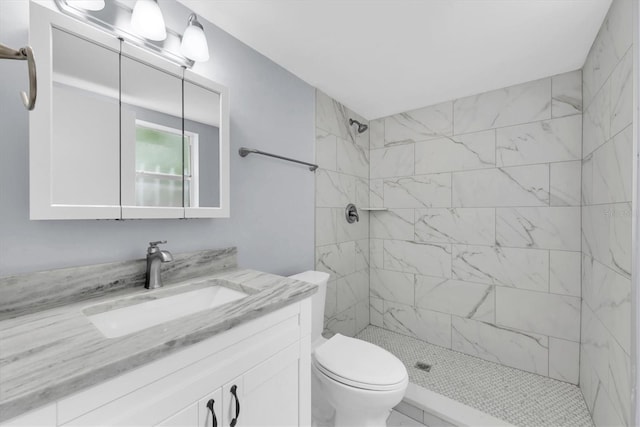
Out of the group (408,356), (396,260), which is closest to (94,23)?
(396,260)

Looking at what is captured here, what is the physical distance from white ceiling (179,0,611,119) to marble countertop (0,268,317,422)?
136 centimetres

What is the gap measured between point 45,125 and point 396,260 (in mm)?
2485

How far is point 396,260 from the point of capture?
2.62 m

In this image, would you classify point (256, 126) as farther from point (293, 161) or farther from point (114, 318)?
point (114, 318)

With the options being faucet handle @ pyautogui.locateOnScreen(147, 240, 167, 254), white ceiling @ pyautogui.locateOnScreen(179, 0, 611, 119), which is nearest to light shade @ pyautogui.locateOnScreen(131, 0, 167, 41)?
white ceiling @ pyautogui.locateOnScreen(179, 0, 611, 119)

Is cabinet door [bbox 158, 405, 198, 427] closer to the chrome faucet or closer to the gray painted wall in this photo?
the chrome faucet

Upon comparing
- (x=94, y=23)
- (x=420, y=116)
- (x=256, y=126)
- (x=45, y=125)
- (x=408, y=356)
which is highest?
(x=420, y=116)

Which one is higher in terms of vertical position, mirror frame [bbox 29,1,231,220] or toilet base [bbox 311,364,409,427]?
mirror frame [bbox 29,1,231,220]

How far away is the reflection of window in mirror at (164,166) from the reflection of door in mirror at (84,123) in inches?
3.5

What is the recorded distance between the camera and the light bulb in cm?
97

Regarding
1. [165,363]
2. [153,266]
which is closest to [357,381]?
A: [165,363]

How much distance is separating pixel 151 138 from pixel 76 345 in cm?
82

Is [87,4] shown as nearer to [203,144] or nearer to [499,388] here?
[203,144]

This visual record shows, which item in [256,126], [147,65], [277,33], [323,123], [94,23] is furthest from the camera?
[323,123]
